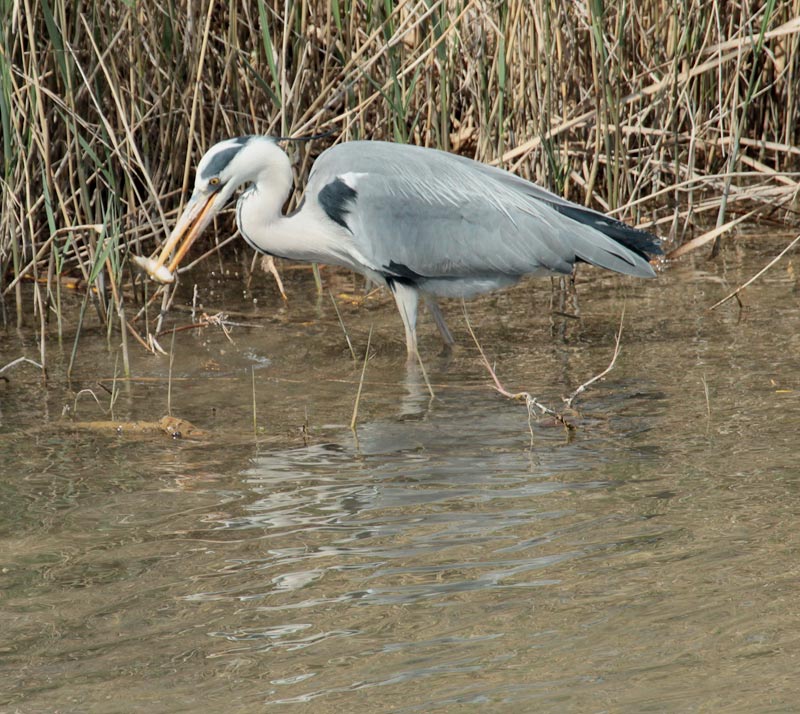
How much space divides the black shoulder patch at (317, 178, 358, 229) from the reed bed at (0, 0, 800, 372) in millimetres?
582

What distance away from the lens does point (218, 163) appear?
496 centimetres

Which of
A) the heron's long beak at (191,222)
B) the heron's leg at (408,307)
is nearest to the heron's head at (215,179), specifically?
the heron's long beak at (191,222)

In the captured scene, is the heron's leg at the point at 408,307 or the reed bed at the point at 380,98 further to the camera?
the reed bed at the point at 380,98

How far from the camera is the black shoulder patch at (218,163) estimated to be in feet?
16.2

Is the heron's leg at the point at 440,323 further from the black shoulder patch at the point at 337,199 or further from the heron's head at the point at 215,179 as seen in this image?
the heron's head at the point at 215,179

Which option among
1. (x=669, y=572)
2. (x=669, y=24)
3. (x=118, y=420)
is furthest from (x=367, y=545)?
(x=669, y=24)

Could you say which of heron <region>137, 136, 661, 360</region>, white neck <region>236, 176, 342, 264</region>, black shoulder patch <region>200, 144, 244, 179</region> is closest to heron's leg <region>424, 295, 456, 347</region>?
heron <region>137, 136, 661, 360</region>

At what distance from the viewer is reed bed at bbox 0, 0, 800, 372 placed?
5.52 meters

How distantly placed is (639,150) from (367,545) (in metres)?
4.03

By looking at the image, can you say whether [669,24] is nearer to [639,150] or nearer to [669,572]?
[639,150]

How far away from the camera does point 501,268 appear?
5168mm

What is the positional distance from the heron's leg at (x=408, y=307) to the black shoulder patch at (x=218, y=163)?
82 cm

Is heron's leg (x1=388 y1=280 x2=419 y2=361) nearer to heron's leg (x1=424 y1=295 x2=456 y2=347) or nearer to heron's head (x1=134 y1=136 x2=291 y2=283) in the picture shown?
heron's leg (x1=424 y1=295 x2=456 y2=347)

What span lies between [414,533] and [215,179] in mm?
2349
